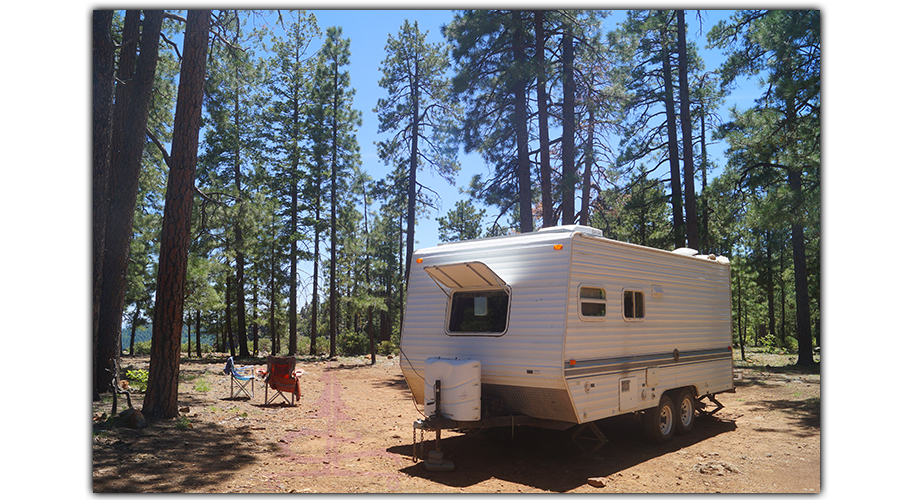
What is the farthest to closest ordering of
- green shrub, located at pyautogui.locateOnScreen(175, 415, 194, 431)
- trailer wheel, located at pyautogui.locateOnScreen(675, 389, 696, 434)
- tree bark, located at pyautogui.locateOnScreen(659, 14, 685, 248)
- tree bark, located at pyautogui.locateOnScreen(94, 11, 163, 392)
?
1. tree bark, located at pyautogui.locateOnScreen(659, 14, 685, 248)
2. tree bark, located at pyautogui.locateOnScreen(94, 11, 163, 392)
3. trailer wheel, located at pyautogui.locateOnScreen(675, 389, 696, 434)
4. green shrub, located at pyautogui.locateOnScreen(175, 415, 194, 431)

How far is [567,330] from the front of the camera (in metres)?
6.19

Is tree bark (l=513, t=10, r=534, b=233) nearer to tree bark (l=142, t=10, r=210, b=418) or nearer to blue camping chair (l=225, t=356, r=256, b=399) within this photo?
blue camping chair (l=225, t=356, r=256, b=399)

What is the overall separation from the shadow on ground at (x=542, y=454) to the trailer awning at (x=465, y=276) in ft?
6.91

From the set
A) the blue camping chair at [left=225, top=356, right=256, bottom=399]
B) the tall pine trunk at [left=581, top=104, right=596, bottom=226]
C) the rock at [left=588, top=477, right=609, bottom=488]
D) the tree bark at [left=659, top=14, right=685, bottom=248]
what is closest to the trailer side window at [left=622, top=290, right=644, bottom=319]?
the rock at [left=588, top=477, right=609, bottom=488]

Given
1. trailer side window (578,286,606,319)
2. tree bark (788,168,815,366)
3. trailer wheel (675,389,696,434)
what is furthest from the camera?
tree bark (788,168,815,366)

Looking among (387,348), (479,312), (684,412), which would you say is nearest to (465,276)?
(479,312)

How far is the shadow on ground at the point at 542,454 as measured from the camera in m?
6.04

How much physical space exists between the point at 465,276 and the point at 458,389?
1.46 meters

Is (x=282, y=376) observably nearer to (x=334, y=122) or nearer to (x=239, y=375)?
(x=239, y=375)

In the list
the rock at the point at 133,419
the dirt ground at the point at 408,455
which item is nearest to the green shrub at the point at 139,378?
the dirt ground at the point at 408,455

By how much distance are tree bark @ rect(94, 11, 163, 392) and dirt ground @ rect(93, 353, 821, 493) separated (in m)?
1.29

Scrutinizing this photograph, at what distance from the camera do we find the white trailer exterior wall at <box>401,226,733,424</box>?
20.7 feet

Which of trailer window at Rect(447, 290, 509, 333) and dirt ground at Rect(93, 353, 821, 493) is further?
trailer window at Rect(447, 290, 509, 333)

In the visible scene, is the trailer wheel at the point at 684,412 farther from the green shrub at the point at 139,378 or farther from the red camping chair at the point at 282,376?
the green shrub at the point at 139,378
